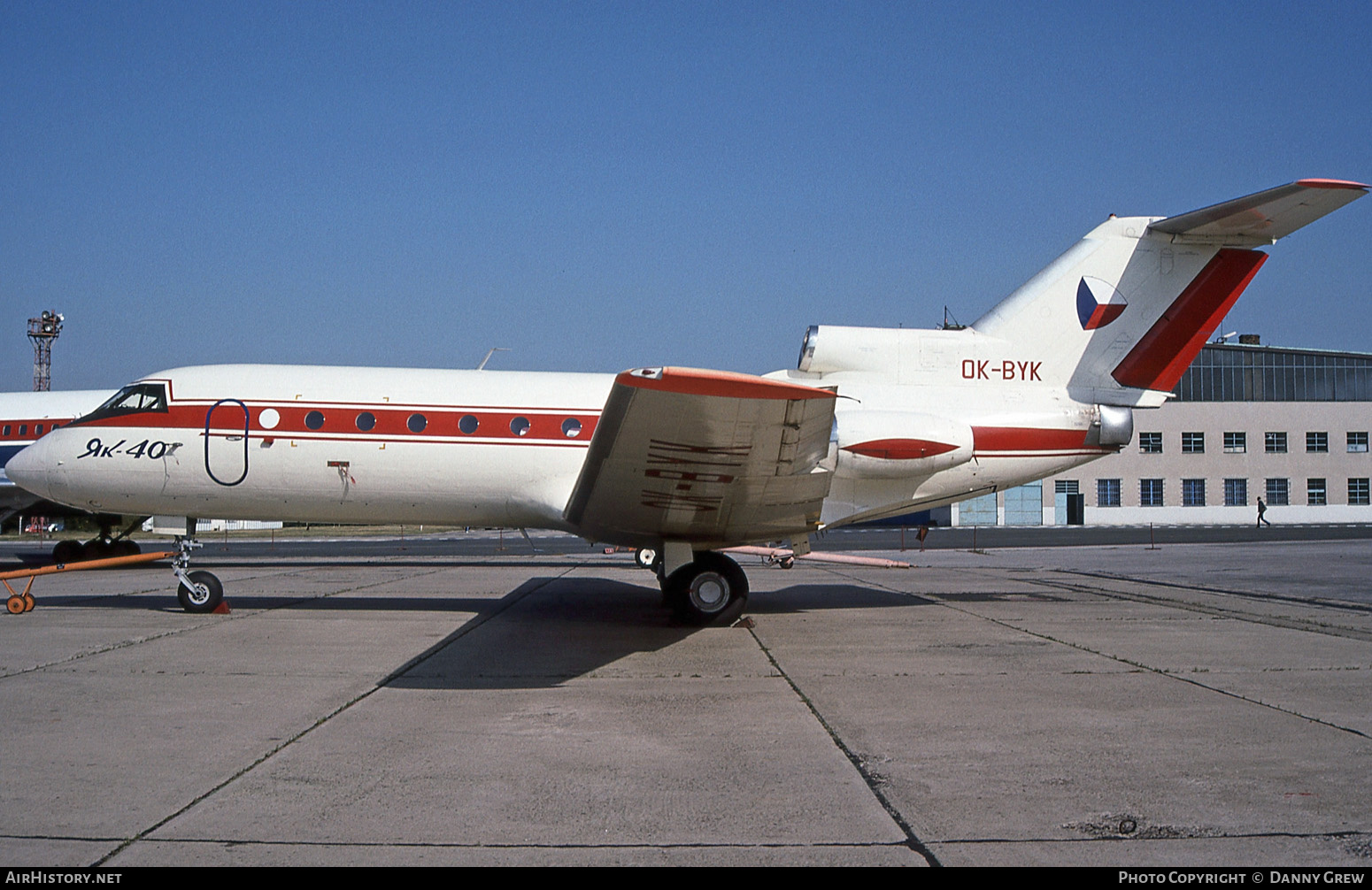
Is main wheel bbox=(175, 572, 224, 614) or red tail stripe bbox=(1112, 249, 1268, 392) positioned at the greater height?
red tail stripe bbox=(1112, 249, 1268, 392)

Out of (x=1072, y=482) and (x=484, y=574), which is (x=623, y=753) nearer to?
(x=484, y=574)

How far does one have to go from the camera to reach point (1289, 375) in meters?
53.3

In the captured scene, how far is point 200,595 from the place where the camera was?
38.2 ft

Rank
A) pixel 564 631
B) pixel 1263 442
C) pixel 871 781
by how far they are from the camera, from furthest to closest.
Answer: pixel 1263 442
pixel 564 631
pixel 871 781

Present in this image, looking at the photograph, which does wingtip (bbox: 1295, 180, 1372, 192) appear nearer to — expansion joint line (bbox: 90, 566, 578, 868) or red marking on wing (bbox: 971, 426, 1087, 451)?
red marking on wing (bbox: 971, 426, 1087, 451)

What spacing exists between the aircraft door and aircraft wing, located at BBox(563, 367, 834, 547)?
4294 mm

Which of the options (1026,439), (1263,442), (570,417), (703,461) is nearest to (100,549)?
(570,417)

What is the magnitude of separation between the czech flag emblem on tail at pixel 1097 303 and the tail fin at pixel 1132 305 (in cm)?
1

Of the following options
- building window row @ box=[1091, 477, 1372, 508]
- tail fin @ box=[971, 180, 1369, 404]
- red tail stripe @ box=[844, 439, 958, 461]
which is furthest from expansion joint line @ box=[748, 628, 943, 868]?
building window row @ box=[1091, 477, 1372, 508]

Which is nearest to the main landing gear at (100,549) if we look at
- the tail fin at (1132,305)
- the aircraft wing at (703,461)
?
the aircraft wing at (703,461)

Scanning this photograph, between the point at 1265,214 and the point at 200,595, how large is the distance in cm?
1304

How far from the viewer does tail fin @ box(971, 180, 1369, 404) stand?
11.7 meters

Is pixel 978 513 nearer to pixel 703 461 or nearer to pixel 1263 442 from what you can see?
pixel 1263 442
